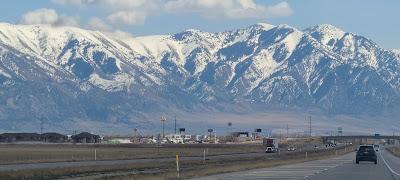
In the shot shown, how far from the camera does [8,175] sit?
200ft

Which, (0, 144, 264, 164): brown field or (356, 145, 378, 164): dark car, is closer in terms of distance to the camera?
(356, 145, 378, 164): dark car

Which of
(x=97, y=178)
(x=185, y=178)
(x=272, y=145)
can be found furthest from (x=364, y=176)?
(x=272, y=145)

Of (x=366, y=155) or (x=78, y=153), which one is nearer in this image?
(x=366, y=155)

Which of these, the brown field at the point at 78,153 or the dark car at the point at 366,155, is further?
the brown field at the point at 78,153

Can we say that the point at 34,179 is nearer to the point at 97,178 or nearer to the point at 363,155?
the point at 97,178

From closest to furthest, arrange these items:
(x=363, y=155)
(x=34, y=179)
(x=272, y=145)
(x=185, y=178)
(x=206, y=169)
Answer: (x=34, y=179) < (x=185, y=178) < (x=206, y=169) < (x=363, y=155) < (x=272, y=145)

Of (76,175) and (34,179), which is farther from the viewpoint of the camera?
(76,175)

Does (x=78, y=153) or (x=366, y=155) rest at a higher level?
(x=366, y=155)

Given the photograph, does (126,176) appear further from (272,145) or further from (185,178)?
(272,145)

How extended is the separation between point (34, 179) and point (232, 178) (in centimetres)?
1153

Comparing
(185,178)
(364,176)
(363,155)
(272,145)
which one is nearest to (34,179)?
(185,178)

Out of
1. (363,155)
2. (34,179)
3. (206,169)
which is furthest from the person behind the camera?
(363,155)

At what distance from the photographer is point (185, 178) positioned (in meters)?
61.3

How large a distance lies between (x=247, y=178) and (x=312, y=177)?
149 inches
